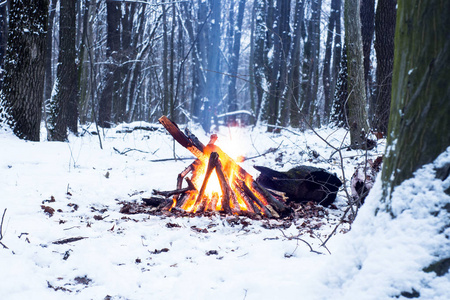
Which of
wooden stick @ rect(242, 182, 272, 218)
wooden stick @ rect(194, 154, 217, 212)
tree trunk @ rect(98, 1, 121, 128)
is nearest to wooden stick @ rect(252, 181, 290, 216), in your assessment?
wooden stick @ rect(242, 182, 272, 218)

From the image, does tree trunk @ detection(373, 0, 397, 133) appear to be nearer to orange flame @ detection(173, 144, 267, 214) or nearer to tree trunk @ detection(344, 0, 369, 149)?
tree trunk @ detection(344, 0, 369, 149)

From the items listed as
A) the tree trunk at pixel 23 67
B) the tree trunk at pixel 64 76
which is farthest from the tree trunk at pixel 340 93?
the tree trunk at pixel 23 67

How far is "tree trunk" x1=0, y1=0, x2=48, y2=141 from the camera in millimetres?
6891

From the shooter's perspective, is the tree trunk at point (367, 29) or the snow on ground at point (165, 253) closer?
the snow on ground at point (165, 253)

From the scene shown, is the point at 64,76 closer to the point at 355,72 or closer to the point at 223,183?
the point at 223,183

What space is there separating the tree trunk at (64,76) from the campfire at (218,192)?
221 inches

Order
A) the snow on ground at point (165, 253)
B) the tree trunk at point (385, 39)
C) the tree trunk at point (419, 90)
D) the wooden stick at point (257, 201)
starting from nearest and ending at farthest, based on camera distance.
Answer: the tree trunk at point (419, 90) < the snow on ground at point (165, 253) < the wooden stick at point (257, 201) < the tree trunk at point (385, 39)

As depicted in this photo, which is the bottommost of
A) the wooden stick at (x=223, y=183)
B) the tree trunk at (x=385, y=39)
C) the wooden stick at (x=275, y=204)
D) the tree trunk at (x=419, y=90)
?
the wooden stick at (x=275, y=204)

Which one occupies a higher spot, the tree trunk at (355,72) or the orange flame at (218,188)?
the tree trunk at (355,72)

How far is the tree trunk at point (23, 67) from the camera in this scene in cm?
689

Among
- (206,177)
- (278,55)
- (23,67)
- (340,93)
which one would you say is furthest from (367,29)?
(23,67)

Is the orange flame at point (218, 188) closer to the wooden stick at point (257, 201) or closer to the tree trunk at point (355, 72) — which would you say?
the wooden stick at point (257, 201)

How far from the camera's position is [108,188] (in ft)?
18.2

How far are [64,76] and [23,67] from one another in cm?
251
